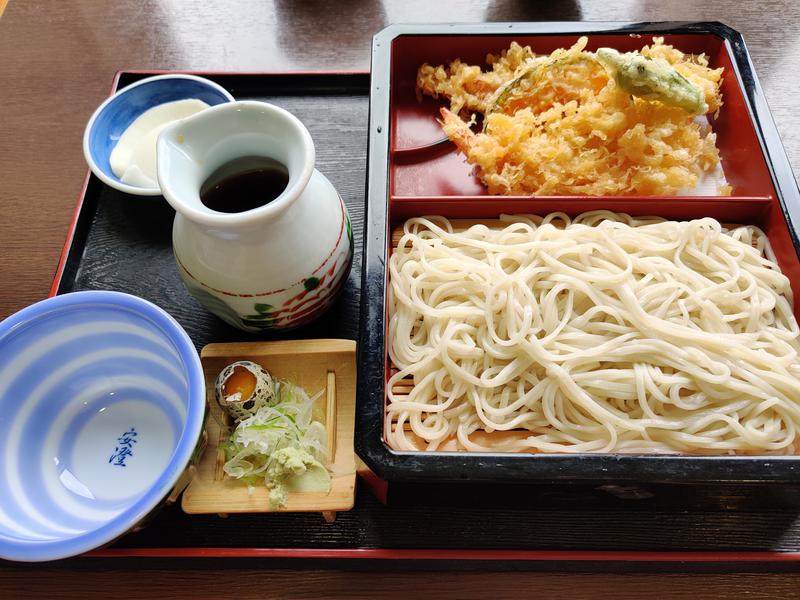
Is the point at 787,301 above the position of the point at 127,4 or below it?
below

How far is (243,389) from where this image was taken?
53.0 inches

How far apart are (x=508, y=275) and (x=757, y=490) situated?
691 mm

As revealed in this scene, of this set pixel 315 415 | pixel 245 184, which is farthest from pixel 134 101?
pixel 315 415

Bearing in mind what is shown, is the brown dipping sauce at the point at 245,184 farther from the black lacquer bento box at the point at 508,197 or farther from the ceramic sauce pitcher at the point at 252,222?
the black lacquer bento box at the point at 508,197

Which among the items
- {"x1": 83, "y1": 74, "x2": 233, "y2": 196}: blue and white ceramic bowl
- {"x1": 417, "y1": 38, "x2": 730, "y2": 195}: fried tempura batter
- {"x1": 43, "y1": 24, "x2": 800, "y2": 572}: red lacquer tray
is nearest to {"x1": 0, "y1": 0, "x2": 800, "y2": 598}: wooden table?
{"x1": 83, "y1": 74, "x2": 233, "y2": 196}: blue and white ceramic bowl

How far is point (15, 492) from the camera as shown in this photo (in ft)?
3.99

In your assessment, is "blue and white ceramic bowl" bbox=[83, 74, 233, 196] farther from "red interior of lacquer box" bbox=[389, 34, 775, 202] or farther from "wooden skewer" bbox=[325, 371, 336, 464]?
"wooden skewer" bbox=[325, 371, 336, 464]

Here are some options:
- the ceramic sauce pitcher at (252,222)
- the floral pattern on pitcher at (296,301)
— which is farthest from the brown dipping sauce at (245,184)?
the floral pattern on pitcher at (296,301)

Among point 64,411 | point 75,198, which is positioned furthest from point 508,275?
point 75,198

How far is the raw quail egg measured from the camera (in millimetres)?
1328

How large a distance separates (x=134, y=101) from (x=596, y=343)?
63.1 inches

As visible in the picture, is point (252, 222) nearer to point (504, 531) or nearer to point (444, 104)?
point (504, 531)

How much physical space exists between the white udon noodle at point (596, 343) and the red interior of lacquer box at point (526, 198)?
0.09m

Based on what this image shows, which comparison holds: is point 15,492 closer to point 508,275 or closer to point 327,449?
point 327,449
